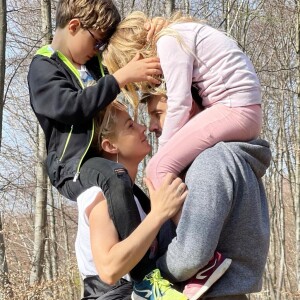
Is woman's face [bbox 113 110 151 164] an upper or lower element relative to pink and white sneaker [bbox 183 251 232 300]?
upper

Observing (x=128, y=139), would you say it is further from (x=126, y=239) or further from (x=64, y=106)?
(x=126, y=239)

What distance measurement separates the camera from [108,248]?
1.97 meters

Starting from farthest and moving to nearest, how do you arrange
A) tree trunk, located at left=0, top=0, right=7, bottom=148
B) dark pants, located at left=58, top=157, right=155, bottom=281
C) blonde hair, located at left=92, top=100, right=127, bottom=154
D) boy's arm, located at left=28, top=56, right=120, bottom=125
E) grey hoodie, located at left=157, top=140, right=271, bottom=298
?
tree trunk, located at left=0, top=0, right=7, bottom=148, blonde hair, located at left=92, top=100, right=127, bottom=154, boy's arm, located at left=28, top=56, right=120, bottom=125, dark pants, located at left=58, top=157, right=155, bottom=281, grey hoodie, located at left=157, top=140, right=271, bottom=298

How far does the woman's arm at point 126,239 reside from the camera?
6.34 ft

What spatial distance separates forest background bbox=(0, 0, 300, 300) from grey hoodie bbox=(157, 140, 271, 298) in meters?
5.81

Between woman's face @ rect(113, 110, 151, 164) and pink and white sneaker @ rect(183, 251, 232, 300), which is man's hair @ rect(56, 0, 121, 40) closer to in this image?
woman's face @ rect(113, 110, 151, 164)

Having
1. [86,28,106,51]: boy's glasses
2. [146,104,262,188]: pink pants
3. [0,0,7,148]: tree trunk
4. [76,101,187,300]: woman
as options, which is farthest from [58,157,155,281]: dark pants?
[0,0,7,148]: tree trunk

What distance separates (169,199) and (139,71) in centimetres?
46

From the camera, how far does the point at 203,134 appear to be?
2.04 m

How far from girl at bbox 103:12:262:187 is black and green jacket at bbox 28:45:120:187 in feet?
0.68

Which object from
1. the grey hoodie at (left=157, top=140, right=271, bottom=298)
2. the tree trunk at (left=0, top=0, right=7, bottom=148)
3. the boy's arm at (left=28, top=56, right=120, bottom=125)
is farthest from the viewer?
the tree trunk at (left=0, top=0, right=7, bottom=148)

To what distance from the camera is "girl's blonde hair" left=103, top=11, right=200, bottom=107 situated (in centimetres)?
221

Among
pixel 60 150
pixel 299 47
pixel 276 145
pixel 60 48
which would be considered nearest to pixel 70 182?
pixel 60 150

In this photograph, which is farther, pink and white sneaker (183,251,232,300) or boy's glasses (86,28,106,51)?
boy's glasses (86,28,106,51)
